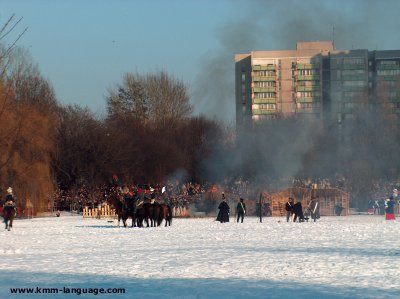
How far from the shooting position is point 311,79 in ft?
566

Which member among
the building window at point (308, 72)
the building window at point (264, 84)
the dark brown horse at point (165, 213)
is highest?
the building window at point (308, 72)

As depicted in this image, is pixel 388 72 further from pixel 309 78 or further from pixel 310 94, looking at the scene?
pixel 310 94

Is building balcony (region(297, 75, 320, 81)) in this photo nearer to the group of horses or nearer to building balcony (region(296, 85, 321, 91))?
building balcony (region(296, 85, 321, 91))

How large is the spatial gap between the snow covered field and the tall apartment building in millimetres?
132206

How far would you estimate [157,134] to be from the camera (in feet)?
354

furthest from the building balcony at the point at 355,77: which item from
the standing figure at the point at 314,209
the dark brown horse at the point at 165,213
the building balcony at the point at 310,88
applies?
the dark brown horse at the point at 165,213

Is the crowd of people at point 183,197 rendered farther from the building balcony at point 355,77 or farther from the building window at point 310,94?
the building window at point 310,94

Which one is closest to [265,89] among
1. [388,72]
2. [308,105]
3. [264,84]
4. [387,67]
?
[264,84]

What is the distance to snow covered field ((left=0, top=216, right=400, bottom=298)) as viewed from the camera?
18188mm

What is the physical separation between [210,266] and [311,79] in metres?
152

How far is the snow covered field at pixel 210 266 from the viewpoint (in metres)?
18.2

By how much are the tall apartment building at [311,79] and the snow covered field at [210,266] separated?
434ft

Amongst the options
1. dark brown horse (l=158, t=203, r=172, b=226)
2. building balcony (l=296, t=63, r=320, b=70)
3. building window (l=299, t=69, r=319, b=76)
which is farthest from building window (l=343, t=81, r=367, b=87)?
dark brown horse (l=158, t=203, r=172, b=226)

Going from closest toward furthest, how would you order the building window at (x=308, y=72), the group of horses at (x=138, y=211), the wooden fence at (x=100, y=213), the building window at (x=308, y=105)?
the group of horses at (x=138, y=211) < the wooden fence at (x=100, y=213) < the building window at (x=308, y=72) < the building window at (x=308, y=105)
